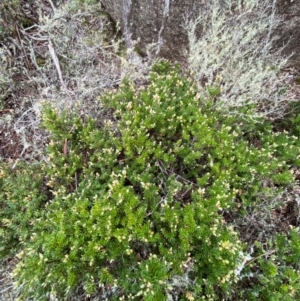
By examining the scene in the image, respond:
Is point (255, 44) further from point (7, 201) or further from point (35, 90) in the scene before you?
point (7, 201)

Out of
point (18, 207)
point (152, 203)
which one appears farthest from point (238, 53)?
point (18, 207)

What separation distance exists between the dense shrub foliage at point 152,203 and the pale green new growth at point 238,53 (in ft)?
0.85

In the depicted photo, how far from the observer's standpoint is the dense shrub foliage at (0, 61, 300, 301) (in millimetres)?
2227

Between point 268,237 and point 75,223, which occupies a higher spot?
point 75,223

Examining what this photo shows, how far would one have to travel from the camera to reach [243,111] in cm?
296

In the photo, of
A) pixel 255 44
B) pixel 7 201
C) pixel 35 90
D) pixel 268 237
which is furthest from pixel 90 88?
pixel 268 237

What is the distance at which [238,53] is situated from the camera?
3156 mm

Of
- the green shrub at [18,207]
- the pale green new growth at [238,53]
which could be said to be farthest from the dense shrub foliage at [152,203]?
the pale green new growth at [238,53]

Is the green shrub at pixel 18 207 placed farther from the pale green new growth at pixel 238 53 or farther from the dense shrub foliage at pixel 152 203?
the pale green new growth at pixel 238 53

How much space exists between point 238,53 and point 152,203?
184cm

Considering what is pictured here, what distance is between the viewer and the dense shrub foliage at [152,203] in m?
2.23

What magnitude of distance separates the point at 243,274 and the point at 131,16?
307cm

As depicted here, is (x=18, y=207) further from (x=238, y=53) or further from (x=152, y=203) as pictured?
(x=238, y=53)

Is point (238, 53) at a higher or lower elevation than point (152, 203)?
higher
